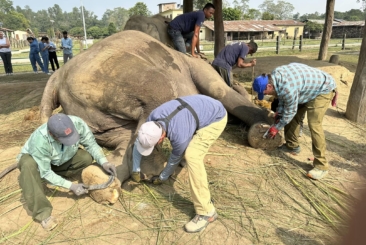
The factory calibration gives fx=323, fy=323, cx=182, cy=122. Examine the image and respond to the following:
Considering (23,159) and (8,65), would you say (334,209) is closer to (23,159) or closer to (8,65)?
(23,159)

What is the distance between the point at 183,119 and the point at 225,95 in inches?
92.8

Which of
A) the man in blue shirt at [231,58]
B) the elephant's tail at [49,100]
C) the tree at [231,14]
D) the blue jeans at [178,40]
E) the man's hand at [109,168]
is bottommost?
the man's hand at [109,168]

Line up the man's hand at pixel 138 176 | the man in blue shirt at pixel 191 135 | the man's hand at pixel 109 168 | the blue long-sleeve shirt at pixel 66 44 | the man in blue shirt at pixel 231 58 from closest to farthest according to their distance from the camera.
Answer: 1. the man in blue shirt at pixel 191 135
2. the man's hand at pixel 109 168
3. the man's hand at pixel 138 176
4. the man in blue shirt at pixel 231 58
5. the blue long-sleeve shirt at pixel 66 44

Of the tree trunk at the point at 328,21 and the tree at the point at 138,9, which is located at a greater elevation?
the tree at the point at 138,9

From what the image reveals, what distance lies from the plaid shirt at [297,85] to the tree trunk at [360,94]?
2133 mm

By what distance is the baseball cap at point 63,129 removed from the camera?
2.80 m

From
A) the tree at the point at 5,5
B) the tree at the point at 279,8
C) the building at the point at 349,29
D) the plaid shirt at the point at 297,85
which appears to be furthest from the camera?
the tree at the point at 279,8

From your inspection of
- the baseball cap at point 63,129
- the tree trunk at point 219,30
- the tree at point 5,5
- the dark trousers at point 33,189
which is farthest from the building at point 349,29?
the tree at point 5,5

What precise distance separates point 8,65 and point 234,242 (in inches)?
476

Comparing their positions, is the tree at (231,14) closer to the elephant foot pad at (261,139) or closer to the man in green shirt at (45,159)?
the elephant foot pad at (261,139)

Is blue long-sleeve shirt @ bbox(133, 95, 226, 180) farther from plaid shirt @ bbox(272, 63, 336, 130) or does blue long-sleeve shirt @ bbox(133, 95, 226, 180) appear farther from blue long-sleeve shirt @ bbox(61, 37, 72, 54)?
blue long-sleeve shirt @ bbox(61, 37, 72, 54)

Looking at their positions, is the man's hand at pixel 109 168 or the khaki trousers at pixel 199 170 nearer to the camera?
the khaki trousers at pixel 199 170

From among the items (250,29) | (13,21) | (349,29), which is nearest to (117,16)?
(13,21)

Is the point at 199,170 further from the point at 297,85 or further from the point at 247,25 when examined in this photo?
the point at 247,25
